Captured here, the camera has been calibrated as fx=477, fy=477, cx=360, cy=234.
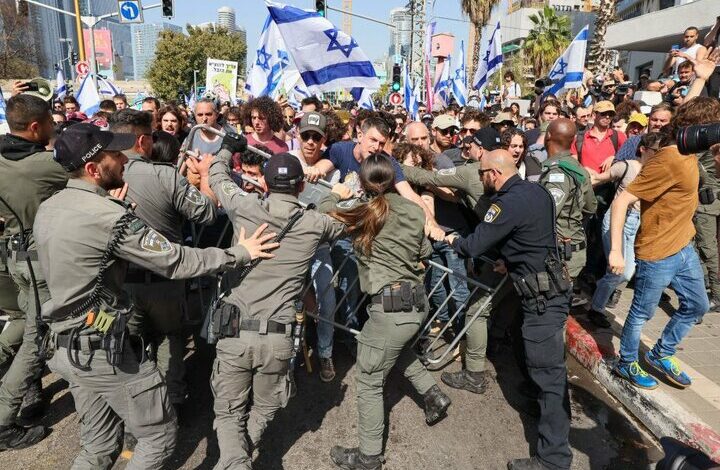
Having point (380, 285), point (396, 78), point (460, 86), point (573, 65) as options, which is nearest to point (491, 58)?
point (460, 86)

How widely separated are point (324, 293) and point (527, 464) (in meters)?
2.02

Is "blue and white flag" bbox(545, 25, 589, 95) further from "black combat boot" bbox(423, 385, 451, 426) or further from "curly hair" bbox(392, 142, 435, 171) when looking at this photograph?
"black combat boot" bbox(423, 385, 451, 426)

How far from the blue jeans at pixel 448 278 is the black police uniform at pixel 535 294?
103 centimetres

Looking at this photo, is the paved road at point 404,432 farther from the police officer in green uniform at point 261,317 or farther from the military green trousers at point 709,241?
the military green trousers at point 709,241

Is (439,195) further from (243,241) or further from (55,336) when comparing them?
(55,336)

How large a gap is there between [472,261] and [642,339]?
2091 millimetres

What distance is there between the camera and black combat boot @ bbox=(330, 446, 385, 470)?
312cm

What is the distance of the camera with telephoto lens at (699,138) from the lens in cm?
251

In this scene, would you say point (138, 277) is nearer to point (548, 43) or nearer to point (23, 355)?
point (23, 355)

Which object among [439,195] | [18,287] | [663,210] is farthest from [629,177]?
[18,287]

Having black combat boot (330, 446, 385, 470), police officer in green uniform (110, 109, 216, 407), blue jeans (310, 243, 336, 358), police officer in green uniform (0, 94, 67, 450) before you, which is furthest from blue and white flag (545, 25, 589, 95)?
police officer in green uniform (0, 94, 67, 450)

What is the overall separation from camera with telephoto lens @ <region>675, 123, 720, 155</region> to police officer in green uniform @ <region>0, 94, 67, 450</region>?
3934 millimetres

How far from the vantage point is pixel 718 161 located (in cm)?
321

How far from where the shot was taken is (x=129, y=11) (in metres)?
16.9
